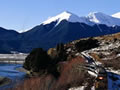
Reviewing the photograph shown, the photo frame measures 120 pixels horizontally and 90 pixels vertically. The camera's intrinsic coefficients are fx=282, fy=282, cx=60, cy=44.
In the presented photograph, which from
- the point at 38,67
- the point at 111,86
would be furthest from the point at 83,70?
the point at 38,67

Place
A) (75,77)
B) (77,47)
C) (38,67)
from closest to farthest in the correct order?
(75,77), (38,67), (77,47)

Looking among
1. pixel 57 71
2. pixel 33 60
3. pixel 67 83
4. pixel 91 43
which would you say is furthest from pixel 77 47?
pixel 67 83

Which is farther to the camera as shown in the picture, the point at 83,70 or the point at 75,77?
the point at 83,70

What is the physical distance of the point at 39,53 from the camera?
68750 millimetres

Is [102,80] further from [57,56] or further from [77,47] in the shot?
[77,47]

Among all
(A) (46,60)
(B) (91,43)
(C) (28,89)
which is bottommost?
(C) (28,89)

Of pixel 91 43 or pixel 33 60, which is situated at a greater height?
pixel 91 43

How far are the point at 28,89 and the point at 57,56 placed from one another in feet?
155

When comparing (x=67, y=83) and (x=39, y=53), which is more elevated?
(x=39, y=53)

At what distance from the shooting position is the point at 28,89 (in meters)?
32.6

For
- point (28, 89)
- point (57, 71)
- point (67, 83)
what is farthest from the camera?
point (57, 71)

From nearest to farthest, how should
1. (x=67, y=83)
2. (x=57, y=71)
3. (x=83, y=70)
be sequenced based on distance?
(x=67, y=83), (x=83, y=70), (x=57, y=71)

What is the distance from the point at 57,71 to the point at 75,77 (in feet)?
41.0

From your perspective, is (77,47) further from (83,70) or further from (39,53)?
(83,70)
